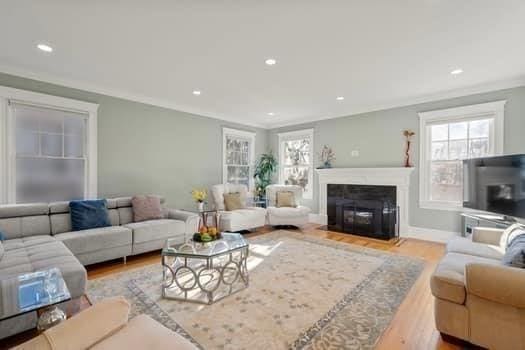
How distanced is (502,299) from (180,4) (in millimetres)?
3221

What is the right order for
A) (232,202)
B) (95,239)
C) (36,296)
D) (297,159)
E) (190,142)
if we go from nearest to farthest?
(36,296), (95,239), (232,202), (190,142), (297,159)

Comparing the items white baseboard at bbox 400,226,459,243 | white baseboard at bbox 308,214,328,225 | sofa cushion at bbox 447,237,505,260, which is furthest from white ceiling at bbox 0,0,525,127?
white baseboard at bbox 308,214,328,225

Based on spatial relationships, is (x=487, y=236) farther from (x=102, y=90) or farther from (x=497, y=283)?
(x=102, y=90)

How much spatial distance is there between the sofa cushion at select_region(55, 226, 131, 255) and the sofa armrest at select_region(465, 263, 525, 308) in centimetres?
369

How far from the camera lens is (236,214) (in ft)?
15.6

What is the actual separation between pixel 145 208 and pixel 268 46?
3069mm

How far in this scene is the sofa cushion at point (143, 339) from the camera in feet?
3.53

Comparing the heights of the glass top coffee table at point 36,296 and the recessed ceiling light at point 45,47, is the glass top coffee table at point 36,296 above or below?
below

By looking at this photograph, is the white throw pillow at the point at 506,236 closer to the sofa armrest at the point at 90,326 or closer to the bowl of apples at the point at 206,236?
the bowl of apples at the point at 206,236

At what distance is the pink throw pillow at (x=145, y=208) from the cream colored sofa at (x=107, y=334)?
9.45 feet

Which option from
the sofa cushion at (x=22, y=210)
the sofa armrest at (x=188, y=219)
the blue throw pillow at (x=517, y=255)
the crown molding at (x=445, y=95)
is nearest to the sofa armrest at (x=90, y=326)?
the blue throw pillow at (x=517, y=255)

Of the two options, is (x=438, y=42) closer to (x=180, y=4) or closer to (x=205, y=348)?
(x=180, y=4)

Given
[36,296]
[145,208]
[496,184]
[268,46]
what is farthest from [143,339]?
[496,184]

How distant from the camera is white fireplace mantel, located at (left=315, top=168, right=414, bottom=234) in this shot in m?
4.69
